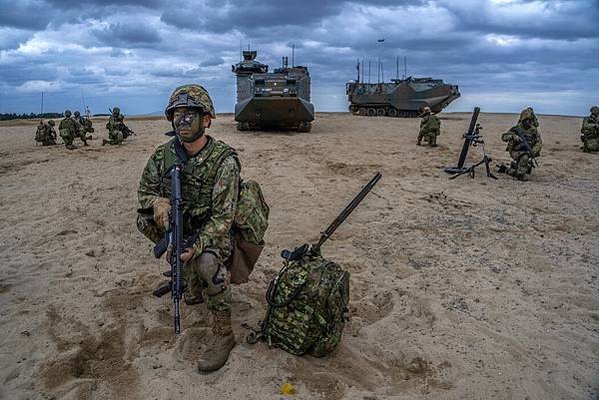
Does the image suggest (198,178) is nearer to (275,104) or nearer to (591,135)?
(275,104)

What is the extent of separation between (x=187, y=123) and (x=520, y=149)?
25.8 ft

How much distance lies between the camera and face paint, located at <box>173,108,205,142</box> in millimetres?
3428

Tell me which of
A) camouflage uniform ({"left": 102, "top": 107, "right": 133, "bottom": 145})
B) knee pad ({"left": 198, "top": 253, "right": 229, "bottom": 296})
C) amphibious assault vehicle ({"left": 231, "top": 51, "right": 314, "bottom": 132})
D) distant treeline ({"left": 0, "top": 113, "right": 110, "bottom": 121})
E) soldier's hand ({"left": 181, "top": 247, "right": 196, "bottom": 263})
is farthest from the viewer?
distant treeline ({"left": 0, "top": 113, "right": 110, "bottom": 121})

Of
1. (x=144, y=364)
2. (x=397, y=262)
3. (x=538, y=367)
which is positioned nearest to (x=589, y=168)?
(x=397, y=262)

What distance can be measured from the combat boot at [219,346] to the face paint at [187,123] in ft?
4.14

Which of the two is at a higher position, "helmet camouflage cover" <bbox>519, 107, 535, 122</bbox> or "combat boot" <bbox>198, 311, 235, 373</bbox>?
"helmet camouflage cover" <bbox>519, 107, 535, 122</bbox>

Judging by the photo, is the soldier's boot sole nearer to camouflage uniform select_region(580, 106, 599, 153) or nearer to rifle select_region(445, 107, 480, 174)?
rifle select_region(445, 107, 480, 174)

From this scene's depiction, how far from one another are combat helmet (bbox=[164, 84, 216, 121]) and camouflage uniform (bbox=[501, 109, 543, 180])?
292 inches

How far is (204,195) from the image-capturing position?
11.5 ft

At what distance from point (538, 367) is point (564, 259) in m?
2.33

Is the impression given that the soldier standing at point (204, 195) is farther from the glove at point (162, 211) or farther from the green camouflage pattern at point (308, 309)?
the green camouflage pattern at point (308, 309)

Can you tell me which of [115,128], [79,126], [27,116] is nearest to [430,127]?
[115,128]

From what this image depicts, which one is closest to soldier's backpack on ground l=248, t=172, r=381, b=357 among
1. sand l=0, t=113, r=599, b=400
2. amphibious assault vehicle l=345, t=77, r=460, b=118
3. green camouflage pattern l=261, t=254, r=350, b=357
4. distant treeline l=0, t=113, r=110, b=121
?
green camouflage pattern l=261, t=254, r=350, b=357

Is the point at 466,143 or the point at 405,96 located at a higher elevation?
the point at 405,96
